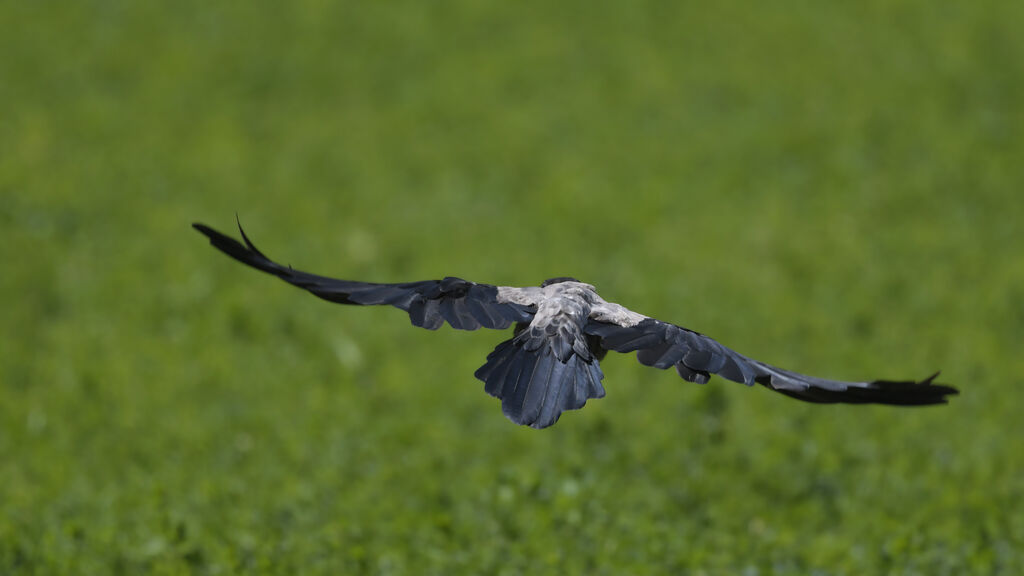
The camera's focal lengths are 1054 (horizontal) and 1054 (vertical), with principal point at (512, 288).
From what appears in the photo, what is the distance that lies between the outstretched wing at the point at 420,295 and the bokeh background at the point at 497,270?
7.10 feet

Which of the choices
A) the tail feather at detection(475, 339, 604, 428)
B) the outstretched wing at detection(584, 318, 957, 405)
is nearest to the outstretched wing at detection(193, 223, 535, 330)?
the tail feather at detection(475, 339, 604, 428)

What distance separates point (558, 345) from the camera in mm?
3889

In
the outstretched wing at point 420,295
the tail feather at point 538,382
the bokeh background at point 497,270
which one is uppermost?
the bokeh background at point 497,270

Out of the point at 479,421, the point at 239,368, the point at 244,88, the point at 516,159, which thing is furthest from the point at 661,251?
the point at 244,88

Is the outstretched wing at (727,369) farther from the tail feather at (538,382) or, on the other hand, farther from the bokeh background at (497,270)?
the bokeh background at (497,270)

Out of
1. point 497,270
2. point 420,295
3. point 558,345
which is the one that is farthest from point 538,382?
point 497,270

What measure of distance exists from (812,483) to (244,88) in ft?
32.7

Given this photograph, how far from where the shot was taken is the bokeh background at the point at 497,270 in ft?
20.8

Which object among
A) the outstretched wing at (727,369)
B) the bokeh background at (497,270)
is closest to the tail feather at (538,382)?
the outstretched wing at (727,369)

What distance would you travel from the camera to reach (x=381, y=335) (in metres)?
9.50

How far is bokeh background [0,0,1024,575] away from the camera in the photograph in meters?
6.32

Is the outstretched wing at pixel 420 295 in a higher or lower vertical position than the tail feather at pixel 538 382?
higher

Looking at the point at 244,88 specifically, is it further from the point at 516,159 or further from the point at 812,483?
the point at 812,483

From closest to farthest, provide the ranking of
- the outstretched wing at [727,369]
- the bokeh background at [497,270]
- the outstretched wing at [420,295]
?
the outstretched wing at [727,369]
the outstretched wing at [420,295]
the bokeh background at [497,270]
